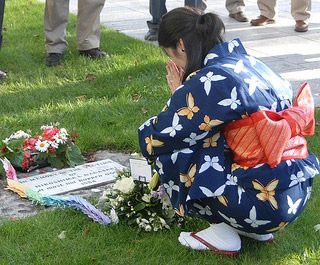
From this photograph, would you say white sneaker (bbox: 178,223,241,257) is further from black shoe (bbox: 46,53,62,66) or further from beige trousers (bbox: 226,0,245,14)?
beige trousers (bbox: 226,0,245,14)

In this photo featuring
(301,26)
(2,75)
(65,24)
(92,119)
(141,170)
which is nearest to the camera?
(141,170)

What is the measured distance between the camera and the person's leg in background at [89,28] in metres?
7.05

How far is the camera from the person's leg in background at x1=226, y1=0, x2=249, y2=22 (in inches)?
365

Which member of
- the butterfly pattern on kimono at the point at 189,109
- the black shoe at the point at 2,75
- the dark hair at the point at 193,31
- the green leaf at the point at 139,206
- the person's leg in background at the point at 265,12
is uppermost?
the dark hair at the point at 193,31


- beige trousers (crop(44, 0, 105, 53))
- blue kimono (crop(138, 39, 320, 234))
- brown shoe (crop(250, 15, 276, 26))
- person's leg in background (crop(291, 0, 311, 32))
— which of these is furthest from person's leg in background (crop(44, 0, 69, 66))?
blue kimono (crop(138, 39, 320, 234))

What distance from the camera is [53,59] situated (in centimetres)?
695

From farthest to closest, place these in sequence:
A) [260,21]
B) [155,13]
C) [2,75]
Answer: [260,21] → [155,13] → [2,75]

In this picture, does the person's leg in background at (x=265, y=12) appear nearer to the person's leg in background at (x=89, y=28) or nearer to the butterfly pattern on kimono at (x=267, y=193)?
the person's leg in background at (x=89, y=28)

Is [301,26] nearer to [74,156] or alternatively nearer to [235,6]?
[235,6]

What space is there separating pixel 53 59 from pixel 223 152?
3913mm

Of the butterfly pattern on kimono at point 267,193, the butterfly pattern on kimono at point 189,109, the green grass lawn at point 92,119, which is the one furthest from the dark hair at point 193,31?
the green grass lawn at point 92,119

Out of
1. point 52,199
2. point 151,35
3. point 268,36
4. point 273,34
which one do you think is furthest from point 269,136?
point 273,34

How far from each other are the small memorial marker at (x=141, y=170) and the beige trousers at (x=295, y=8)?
5.36m

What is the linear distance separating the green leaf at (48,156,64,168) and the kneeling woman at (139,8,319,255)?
4.34 feet
